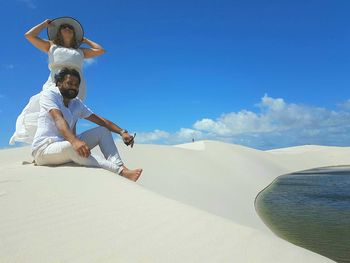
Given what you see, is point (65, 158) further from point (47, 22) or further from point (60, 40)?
point (47, 22)

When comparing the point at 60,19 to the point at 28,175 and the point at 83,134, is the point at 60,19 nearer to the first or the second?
the point at 83,134

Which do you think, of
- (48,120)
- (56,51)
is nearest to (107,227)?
(48,120)

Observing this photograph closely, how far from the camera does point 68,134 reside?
4207 mm

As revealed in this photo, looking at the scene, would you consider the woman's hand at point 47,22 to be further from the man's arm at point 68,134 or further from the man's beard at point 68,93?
the man's arm at point 68,134

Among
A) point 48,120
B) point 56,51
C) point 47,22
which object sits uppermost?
point 47,22

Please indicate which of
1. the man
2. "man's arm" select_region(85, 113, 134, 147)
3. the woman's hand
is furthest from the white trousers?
the woman's hand

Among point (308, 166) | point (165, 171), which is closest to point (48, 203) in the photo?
point (165, 171)

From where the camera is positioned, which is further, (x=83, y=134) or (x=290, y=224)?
(x=290, y=224)

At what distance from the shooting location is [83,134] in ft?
15.7

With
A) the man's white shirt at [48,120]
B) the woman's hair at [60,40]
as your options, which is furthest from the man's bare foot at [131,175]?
the woman's hair at [60,40]

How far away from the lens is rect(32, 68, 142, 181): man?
167 inches

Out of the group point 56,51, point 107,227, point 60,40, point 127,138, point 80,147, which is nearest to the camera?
point 107,227

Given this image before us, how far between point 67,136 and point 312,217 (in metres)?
6.48

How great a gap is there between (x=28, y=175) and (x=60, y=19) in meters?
2.67
